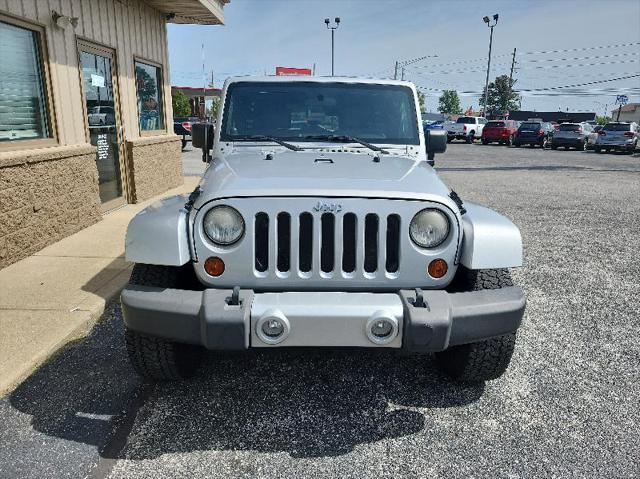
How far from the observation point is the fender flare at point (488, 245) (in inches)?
97.7

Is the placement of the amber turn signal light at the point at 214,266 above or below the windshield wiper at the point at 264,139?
below

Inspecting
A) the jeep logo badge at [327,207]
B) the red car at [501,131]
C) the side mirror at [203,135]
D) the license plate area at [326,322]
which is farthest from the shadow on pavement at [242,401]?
the red car at [501,131]

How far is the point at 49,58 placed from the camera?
561cm

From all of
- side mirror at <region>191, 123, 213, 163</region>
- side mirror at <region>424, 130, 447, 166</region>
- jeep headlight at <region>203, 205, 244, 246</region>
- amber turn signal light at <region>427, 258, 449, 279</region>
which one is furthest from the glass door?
amber turn signal light at <region>427, 258, 449, 279</region>

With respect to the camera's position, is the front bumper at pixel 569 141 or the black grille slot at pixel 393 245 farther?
the front bumper at pixel 569 141

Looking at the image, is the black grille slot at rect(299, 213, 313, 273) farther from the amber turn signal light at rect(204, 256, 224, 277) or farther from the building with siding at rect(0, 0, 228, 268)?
the building with siding at rect(0, 0, 228, 268)

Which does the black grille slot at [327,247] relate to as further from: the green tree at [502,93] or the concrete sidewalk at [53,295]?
the green tree at [502,93]

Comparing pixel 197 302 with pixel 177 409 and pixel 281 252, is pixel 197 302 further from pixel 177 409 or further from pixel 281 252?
pixel 177 409

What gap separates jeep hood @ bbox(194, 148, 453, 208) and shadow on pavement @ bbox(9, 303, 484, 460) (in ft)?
2.88

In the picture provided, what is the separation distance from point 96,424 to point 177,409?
1.32 feet

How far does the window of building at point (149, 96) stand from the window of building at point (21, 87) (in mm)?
2926

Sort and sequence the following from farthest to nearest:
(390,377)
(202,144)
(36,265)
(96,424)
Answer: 1. (36,265)
2. (202,144)
3. (390,377)
4. (96,424)

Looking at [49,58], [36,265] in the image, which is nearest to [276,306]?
[36,265]

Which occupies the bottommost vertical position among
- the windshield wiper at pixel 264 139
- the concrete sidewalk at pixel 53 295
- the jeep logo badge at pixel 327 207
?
the concrete sidewalk at pixel 53 295
